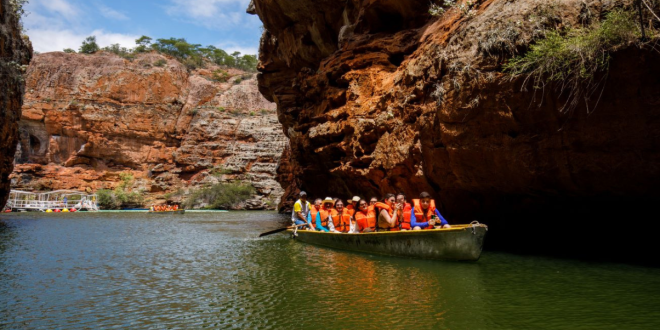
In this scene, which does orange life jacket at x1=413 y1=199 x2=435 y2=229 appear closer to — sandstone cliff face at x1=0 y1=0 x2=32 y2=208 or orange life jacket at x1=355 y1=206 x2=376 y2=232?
orange life jacket at x1=355 y1=206 x2=376 y2=232

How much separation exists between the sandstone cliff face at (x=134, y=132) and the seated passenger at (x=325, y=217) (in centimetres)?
3618

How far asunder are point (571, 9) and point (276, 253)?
8.44 m

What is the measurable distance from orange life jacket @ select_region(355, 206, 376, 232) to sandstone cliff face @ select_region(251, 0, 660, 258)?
184cm

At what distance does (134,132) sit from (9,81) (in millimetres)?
38432

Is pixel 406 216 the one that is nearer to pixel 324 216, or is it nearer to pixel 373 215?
pixel 373 215

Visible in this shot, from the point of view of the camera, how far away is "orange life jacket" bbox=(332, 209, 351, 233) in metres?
12.5

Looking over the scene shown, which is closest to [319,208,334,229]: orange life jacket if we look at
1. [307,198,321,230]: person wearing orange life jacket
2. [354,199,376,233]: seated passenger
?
[307,198,321,230]: person wearing orange life jacket

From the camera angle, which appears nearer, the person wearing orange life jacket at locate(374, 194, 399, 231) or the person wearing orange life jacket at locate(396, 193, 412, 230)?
the person wearing orange life jacket at locate(396, 193, 412, 230)

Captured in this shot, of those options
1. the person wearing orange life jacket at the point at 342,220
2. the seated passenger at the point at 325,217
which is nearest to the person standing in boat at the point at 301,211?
the seated passenger at the point at 325,217

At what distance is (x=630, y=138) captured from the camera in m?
7.71

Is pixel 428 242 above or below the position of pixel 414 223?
below

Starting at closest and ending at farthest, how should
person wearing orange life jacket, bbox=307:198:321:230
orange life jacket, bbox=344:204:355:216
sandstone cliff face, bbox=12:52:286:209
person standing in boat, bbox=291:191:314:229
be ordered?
orange life jacket, bbox=344:204:355:216
person wearing orange life jacket, bbox=307:198:321:230
person standing in boat, bbox=291:191:314:229
sandstone cliff face, bbox=12:52:286:209

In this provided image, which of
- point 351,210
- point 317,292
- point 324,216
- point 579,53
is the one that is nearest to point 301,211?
point 324,216

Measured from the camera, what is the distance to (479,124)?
376 inches
